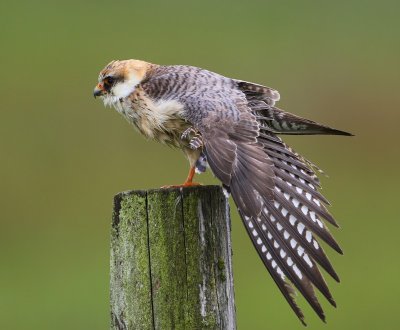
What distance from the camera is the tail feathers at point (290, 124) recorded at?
754cm


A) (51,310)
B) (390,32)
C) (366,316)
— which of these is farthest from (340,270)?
(390,32)

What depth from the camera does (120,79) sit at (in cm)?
803

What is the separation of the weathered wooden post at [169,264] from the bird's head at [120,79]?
2.45m

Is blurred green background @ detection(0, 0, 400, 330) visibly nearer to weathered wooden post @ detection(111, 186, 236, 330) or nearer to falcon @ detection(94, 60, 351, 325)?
falcon @ detection(94, 60, 351, 325)

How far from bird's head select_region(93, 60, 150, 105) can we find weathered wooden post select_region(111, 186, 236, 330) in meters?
2.45

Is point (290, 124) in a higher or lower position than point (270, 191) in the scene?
higher

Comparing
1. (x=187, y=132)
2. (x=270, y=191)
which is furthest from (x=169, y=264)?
(x=187, y=132)

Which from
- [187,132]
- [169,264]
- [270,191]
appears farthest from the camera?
[187,132]

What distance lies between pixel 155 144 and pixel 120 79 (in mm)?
8100

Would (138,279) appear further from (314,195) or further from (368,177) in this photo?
(368,177)

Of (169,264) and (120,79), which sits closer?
(169,264)

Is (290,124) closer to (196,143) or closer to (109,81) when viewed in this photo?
(196,143)

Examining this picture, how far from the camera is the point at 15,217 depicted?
14.9m

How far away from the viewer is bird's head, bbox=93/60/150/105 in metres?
7.95
